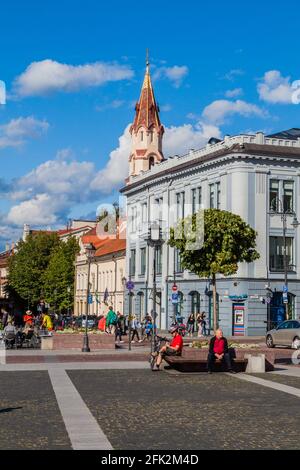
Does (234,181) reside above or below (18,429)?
above

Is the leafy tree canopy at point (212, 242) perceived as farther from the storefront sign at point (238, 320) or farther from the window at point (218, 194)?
the window at point (218, 194)

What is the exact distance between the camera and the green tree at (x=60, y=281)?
9906 cm

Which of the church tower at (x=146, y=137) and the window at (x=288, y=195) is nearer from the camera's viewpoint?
the window at (x=288, y=195)

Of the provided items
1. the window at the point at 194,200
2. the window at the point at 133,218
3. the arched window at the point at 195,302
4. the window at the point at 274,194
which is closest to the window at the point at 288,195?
the window at the point at 274,194

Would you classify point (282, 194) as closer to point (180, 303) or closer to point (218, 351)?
point (180, 303)

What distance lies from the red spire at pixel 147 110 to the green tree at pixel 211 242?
46.4 m

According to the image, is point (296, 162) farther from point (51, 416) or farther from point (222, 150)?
point (51, 416)

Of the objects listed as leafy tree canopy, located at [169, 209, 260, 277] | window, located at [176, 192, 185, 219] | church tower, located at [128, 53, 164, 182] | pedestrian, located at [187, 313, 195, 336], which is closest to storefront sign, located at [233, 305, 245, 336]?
pedestrian, located at [187, 313, 195, 336]

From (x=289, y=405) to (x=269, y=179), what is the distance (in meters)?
41.2

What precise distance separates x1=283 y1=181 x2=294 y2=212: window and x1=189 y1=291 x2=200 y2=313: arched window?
953cm

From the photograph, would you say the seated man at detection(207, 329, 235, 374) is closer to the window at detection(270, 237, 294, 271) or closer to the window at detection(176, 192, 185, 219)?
the window at detection(270, 237, 294, 271)

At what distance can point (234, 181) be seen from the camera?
54.5 meters

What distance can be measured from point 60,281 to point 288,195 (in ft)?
161
